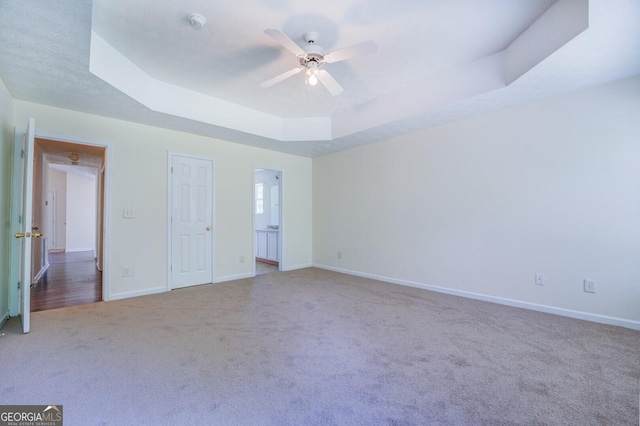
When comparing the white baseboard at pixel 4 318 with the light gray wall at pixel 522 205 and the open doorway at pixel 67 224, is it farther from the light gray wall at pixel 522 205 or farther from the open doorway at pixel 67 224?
the light gray wall at pixel 522 205

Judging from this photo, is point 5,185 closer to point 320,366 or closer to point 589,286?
point 320,366

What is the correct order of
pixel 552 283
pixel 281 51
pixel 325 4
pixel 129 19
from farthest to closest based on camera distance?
1. pixel 552 283
2. pixel 281 51
3. pixel 129 19
4. pixel 325 4

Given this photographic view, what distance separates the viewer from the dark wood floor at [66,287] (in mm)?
3596

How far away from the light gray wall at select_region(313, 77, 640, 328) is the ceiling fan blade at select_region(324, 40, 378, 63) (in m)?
2.24

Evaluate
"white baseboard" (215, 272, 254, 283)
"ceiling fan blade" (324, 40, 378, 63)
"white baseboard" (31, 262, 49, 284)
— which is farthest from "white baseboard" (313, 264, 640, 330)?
"white baseboard" (31, 262, 49, 284)

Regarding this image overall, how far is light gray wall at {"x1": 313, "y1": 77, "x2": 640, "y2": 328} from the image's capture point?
9.27 feet

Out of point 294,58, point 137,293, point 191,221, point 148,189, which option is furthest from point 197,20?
point 137,293

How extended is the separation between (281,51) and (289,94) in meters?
1.02

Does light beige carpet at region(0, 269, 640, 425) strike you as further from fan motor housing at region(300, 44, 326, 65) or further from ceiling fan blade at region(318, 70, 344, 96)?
fan motor housing at region(300, 44, 326, 65)

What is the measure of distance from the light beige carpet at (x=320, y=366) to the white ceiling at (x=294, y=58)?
244cm

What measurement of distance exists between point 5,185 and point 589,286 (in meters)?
6.32

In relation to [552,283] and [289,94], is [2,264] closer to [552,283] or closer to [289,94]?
[289,94]

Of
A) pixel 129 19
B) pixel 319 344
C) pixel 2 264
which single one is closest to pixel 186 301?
pixel 2 264

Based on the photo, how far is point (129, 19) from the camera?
2.33m
